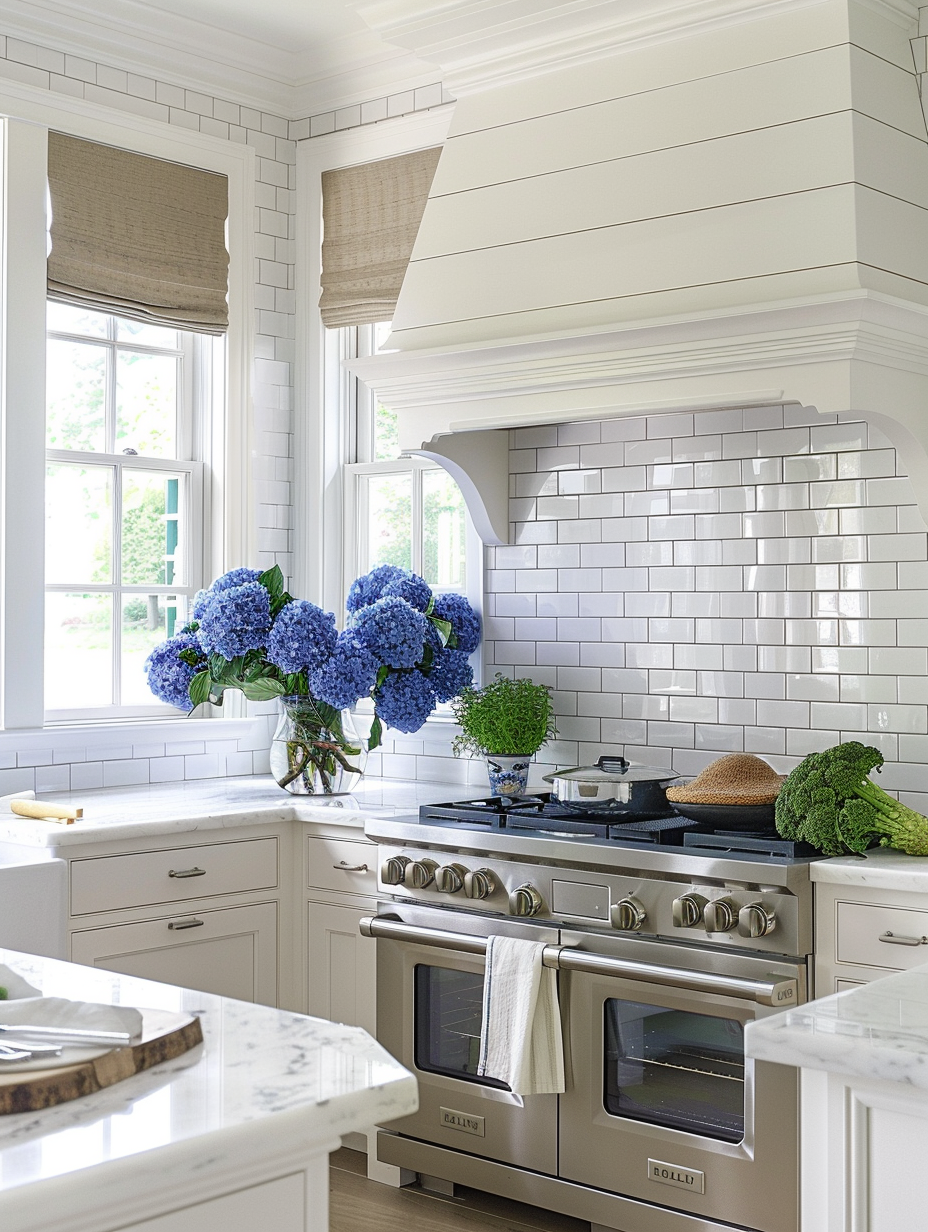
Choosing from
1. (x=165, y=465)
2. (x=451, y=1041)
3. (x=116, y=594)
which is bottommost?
(x=451, y=1041)

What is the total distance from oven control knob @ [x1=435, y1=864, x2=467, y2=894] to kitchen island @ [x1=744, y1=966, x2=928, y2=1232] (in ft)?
6.03

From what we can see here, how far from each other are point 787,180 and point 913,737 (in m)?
1.32

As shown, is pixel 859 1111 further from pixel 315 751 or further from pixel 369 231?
pixel 369 231

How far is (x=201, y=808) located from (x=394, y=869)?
617mm

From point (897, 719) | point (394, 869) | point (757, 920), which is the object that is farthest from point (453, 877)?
point (897, 719)

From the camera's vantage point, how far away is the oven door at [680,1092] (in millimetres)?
2734

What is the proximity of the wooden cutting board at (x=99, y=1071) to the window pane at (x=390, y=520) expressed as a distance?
10.5ft

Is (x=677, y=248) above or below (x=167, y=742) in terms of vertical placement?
above

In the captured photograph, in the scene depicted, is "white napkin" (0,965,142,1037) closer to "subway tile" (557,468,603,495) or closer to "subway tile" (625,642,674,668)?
"subway tile" (625,642,674,668)

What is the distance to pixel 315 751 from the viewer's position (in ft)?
12.9

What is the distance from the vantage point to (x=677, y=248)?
3.13 m

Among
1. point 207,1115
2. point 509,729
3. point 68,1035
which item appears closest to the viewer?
point 207,1115

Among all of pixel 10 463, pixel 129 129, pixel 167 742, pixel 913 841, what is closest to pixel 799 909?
pixel 913 841

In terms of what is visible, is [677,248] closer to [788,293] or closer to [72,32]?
A: [788,293]
